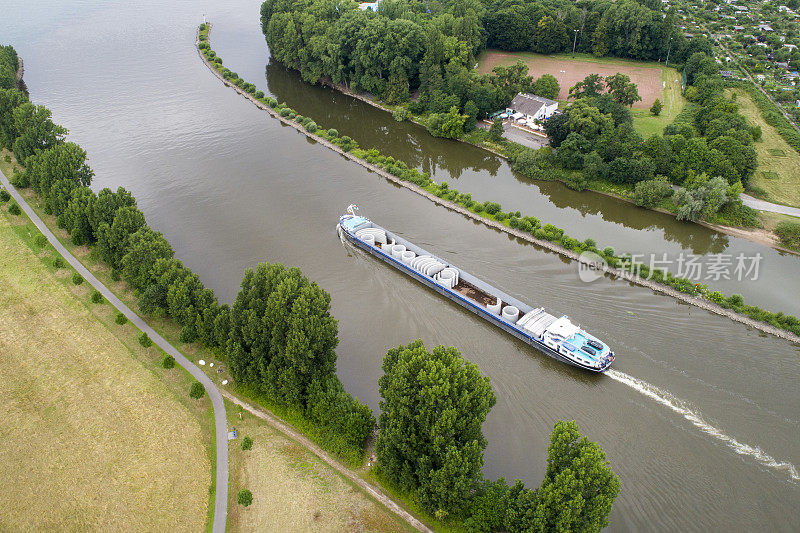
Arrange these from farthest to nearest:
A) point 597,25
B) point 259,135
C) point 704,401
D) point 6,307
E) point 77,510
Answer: point 597,25 < point 259,135 < point 6,307 < point 704,401 < point 77,510

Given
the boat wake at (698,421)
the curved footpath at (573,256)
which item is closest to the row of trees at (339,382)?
the boat wake at (698,421)

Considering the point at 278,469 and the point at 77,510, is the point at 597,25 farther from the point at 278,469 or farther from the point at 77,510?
the point at 77,510

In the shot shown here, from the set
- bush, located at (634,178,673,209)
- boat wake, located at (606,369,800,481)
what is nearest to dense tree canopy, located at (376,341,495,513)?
boat wake, located at (606,369,800,481)

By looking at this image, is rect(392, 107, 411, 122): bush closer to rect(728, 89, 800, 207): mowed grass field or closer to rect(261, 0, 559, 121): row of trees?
rect(261, 0, 559, 121): row of trees

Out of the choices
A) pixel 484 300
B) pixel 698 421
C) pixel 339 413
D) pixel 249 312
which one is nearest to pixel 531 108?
pixel 484 300

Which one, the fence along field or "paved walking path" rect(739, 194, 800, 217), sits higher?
the fence along field

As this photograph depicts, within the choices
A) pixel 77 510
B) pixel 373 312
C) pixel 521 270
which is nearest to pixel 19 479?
pixel 77 510
